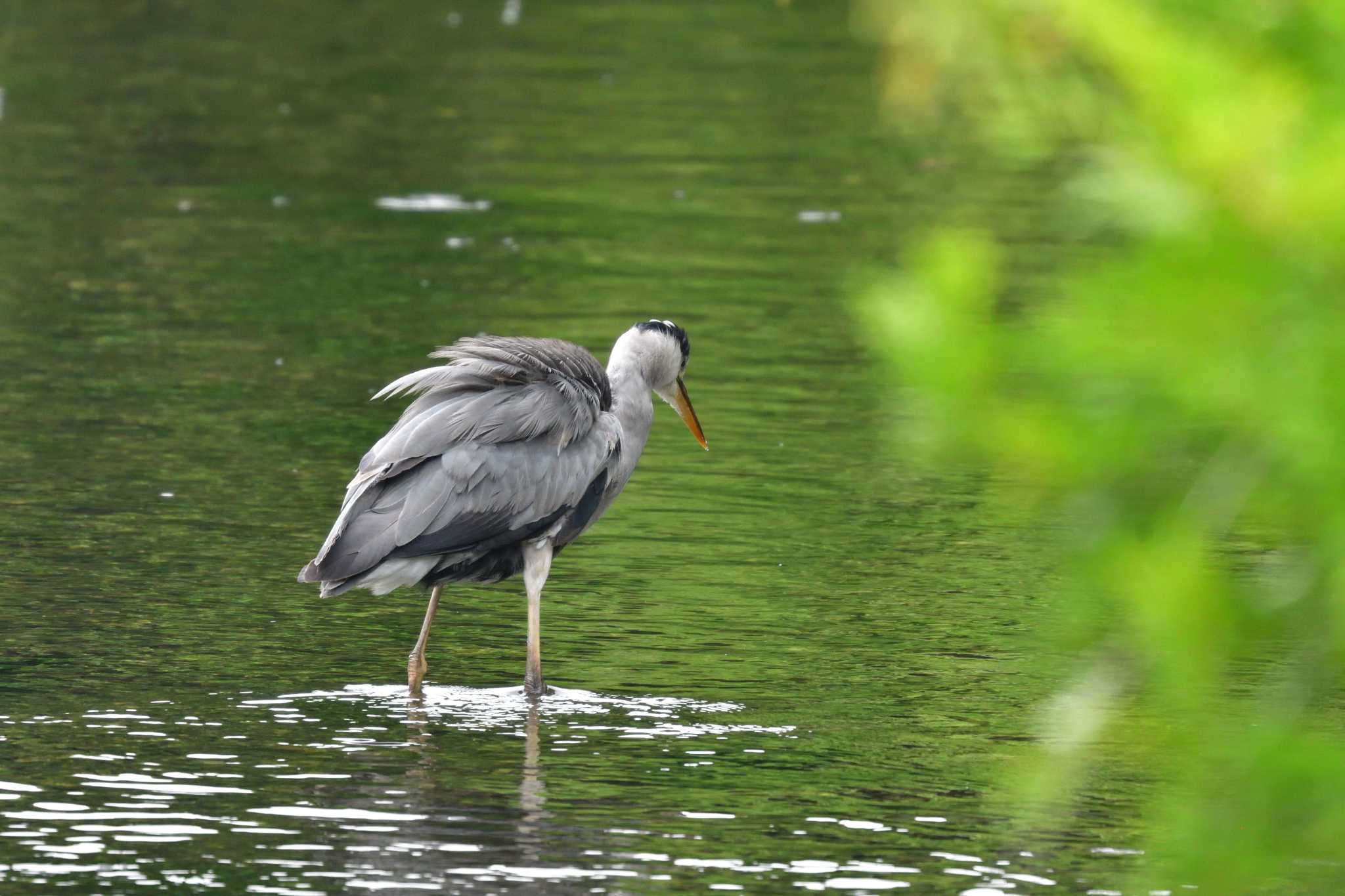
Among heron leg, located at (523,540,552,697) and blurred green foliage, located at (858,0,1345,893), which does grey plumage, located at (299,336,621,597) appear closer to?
heron leg, located at (523,540,552,697)

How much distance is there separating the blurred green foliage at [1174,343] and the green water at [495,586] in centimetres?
188

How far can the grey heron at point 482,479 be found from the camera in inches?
336

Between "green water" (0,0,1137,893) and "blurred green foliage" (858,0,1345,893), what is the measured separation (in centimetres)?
188

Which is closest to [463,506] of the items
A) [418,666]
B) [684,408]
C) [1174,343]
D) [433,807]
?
[418,666]

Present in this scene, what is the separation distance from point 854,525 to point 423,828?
505 centimetres

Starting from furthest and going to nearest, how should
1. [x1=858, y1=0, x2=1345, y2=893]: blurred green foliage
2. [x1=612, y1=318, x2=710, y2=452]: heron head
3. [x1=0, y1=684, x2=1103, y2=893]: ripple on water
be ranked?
[x1=612, y1=318, x2=710, y2=452]: heron head < [x1=0, y1=684, x2=1103, y2=893]: ripple on water < [x1=858, y1=0, x2=1345, y2=893]: blurred green foliage

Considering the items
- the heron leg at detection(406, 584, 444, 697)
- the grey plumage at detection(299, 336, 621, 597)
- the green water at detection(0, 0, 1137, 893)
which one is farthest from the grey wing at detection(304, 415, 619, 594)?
the green water at detection(0, 0, 1137, 893)

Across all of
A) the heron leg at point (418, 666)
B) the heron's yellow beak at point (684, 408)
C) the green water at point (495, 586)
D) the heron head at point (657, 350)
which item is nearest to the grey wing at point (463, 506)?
the heron leg at point (418, 666)

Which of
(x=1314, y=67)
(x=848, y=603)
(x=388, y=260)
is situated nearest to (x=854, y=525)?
(x=848, y=603)

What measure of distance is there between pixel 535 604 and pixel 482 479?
550 millimetres

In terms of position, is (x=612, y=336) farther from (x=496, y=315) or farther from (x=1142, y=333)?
(x=1142, y=333)

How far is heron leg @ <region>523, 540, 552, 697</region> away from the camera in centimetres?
857

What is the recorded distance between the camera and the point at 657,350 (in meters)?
10.0

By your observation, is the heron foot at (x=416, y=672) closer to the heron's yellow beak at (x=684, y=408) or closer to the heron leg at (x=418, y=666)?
the heron leg at (x=418, y=666)
